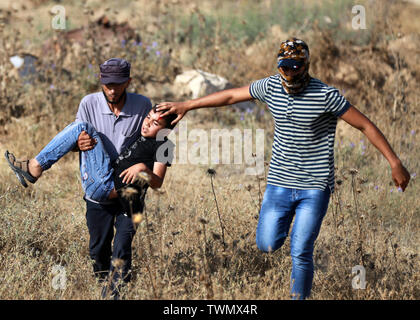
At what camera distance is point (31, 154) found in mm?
6562

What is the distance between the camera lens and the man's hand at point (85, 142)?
11.8 ft

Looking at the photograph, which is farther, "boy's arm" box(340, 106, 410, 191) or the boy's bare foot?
the boy's bare foot

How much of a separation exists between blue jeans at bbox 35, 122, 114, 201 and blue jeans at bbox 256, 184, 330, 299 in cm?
101

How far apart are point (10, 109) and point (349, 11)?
6897 mm

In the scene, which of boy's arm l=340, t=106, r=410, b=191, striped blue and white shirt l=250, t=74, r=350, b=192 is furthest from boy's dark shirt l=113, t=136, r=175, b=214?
boy's arm l=340, t=106, r=410, b=191

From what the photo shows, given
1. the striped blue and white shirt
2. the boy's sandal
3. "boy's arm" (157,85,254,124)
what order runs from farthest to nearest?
"boy's arm" (157,85,254,124) → the boy's sandal → the striped blue and white shirt

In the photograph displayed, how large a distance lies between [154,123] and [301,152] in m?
0.93

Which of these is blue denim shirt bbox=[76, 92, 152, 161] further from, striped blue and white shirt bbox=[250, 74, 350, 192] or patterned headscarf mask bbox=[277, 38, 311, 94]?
patterned headscarf mask bbox=[277, 38, 311, 94]

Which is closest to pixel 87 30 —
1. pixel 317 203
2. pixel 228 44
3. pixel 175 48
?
pixel 175 48

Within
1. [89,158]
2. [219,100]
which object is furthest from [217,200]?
[89,158]

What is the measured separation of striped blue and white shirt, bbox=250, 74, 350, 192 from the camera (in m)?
3.41

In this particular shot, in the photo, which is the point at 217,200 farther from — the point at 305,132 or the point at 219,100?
the point at 305,132

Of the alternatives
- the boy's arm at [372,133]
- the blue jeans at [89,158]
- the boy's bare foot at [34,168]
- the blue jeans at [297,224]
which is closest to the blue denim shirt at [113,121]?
the blue jeans at [89,158]

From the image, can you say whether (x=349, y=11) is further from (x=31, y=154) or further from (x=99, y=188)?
(x=99, y=188)
